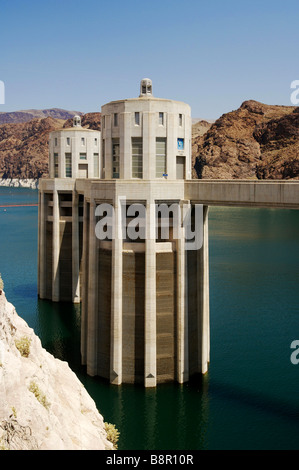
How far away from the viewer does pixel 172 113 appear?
3266 cm

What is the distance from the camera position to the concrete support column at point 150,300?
3112 centimetres

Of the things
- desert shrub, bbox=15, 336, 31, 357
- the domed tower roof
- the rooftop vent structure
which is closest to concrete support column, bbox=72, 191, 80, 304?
the domed tower roof

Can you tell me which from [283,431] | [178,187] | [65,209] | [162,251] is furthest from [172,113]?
[65,209]

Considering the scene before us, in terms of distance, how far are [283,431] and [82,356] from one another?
14.7 metres

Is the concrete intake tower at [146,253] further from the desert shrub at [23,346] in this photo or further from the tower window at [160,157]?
the desert shrub at [23,346]

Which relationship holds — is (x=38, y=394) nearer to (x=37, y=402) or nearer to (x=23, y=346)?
(x=37, y=402)

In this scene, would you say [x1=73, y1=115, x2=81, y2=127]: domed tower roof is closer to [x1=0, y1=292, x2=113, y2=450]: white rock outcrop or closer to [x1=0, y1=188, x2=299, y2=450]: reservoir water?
[x1=0, y1=188, x2=299, y2=450]: reservoir water

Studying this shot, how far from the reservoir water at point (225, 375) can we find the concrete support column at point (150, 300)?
1.56m

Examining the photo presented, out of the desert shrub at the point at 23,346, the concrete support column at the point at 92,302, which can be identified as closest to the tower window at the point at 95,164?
the concrete support column at the point at 92,302

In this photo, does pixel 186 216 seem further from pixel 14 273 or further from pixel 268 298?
pixel 14 273

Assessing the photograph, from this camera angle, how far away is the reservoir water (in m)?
27.4

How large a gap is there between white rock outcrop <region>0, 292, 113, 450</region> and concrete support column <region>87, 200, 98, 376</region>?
49.0 feet

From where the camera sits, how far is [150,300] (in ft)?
102

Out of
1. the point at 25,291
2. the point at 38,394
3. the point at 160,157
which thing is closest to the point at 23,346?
the point at 38,394
